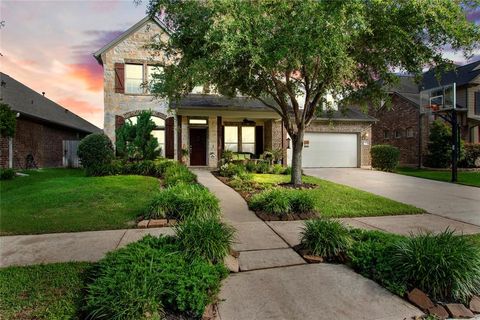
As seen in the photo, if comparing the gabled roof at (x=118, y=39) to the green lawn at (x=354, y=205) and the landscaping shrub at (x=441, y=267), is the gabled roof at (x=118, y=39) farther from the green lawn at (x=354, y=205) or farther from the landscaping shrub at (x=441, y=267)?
the landscaping shrub at (x=441, y=267)

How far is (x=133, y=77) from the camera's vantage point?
16.8m

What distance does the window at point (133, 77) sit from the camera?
1667cm

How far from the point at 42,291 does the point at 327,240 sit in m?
3.53

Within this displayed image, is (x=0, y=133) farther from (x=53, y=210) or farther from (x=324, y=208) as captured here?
(x=324, y=208)

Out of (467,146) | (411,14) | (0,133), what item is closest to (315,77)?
(411,14)

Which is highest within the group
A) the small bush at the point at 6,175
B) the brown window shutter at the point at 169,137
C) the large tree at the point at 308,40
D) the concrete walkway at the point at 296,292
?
the large tree at the point at 308,40

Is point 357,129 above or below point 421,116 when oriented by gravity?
below

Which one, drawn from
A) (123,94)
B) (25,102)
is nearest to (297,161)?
(123,94)

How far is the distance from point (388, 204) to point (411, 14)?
4.85m

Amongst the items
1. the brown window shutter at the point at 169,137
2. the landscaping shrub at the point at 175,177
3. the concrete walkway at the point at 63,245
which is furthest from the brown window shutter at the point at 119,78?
the concrete walkway at the point at 63,245

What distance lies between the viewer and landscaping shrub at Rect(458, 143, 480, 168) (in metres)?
19.2

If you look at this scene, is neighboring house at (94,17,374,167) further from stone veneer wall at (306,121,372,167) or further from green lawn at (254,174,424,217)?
green lawn at (254,174,424,217)

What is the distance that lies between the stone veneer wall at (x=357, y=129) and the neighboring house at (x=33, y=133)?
50.4 ft

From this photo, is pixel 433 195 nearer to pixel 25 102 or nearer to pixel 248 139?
pixel 248 139
